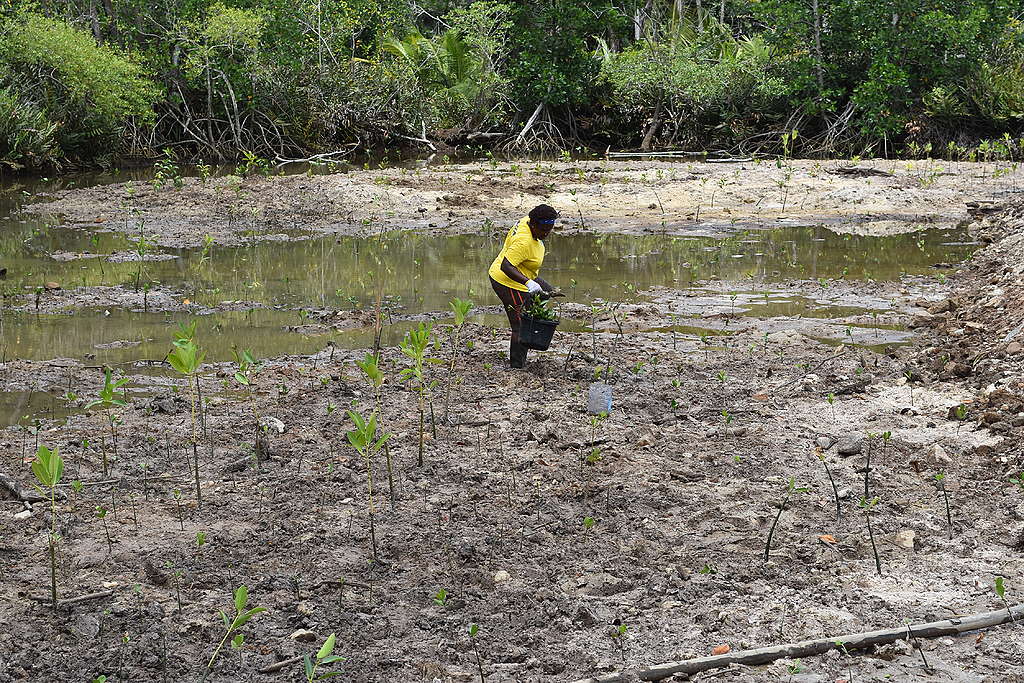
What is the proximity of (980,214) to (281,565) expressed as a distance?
12.9m

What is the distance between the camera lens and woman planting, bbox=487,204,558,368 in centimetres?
775

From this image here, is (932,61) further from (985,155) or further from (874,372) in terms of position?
(874,372)

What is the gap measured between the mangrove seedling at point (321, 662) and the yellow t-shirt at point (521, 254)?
163 inches

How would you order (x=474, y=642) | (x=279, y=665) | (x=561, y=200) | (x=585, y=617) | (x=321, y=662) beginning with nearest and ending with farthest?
(x=321, y=662) < (x=279, y=665) < (x=474, y=642) < (x=585, y=617) < (x=561, y=200)

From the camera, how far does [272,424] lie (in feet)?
22.0

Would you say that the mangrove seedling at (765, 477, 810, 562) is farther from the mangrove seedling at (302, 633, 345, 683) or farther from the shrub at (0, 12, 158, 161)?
the shrub at (0, 12, 158, 161)

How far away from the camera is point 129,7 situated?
24.7m

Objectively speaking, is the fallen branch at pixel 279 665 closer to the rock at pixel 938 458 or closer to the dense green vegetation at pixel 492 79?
the rock at pixel 938 458

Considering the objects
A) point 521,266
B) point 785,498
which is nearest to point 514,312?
point 521,266

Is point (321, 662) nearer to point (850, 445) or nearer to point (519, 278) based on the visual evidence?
point (850, 445)

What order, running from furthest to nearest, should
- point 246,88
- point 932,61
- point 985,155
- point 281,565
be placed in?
point 246,88, point 932,61, point 985,155, point 281,565

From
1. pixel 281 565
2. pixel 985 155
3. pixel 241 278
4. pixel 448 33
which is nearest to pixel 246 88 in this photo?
pixel 448 33

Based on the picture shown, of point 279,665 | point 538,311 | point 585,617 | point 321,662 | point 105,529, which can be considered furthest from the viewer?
point 538,311

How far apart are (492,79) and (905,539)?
72.7ft
